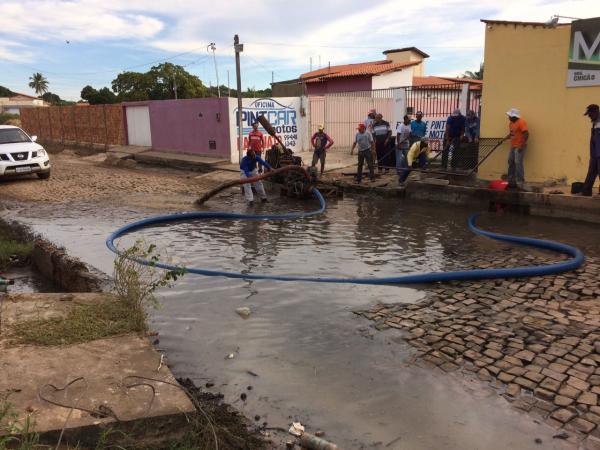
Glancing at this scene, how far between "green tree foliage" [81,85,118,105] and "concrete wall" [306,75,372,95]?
32.2m

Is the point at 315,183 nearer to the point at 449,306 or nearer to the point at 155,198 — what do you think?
the point at 155,198

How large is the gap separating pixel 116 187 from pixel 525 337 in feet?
42.2

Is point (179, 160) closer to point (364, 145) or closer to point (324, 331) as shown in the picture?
point (364, 145)

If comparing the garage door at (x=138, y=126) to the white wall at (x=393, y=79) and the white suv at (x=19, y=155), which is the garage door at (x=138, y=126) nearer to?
the white suv at (x=19, y=155)

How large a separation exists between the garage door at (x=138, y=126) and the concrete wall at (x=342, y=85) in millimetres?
12436

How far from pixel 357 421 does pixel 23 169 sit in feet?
47.3

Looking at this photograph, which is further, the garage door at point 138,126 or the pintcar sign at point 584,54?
the garage door at point 138,126

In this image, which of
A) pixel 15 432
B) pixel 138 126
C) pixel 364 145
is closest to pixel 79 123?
pixel 138 126

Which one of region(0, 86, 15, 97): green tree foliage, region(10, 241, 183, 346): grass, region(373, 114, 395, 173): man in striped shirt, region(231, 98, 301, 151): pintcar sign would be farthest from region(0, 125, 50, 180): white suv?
region(0, 86, 15, 97): green tree foliage

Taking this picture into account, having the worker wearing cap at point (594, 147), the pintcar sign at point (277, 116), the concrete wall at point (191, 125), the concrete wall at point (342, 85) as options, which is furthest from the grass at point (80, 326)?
the concrete wall at point (342, 85)

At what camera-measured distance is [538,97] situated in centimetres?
1130

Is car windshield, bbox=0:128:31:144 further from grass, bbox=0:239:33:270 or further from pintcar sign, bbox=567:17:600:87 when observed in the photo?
pintcar sign, bbox=567:17:600:87

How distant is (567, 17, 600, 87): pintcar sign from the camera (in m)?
10.2

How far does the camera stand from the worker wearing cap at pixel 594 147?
30.6 ft
